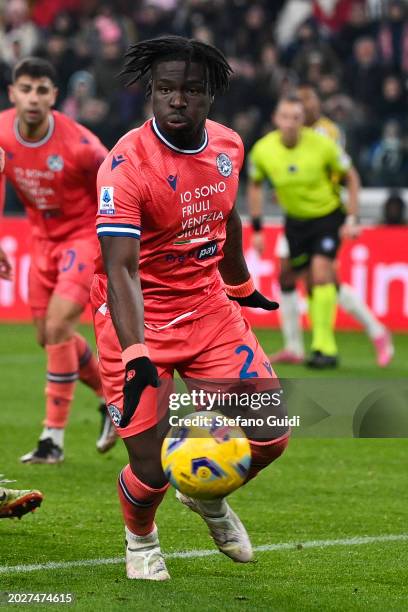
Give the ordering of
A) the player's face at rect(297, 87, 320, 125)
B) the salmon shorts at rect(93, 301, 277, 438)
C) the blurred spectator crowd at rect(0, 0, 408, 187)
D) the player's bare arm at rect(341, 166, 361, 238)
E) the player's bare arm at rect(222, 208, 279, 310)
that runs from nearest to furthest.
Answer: the salmon shorts at rect(93, 301, 277, 438) < the player's bare arm at rect(222, 208, 279, 310) < the player's bare arm at rect(341, 166, 361, 238) < the player's face at rect(297, 87, 320, 125) < the blurred spectator crowd at rect(0, 0, 408, 187)

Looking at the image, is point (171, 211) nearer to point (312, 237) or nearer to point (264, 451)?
point (264, 451)

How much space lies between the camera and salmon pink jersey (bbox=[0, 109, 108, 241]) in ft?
28.2

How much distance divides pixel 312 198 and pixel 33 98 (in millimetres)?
5546

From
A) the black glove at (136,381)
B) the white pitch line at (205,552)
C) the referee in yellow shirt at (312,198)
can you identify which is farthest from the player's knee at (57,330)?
the referee in yellow shirt at (312,198)

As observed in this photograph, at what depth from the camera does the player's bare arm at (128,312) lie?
494 centimetres

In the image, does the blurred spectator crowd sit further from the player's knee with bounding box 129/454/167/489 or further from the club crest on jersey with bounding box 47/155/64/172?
the player's knee with bounding box 129/454/167/489

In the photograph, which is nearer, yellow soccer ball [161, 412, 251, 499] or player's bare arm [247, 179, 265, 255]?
yellow soccer ball [161, 412, 251, 499]

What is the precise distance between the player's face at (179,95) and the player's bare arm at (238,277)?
34.3 inches

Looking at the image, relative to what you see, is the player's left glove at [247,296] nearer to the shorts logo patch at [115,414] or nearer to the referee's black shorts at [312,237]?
the shorts logo patch at [115,414]

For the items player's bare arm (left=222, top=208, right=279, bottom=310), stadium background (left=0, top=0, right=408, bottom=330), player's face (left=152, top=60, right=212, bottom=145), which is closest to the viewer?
player's face (left=152, top=60, right=212, bottom=145)

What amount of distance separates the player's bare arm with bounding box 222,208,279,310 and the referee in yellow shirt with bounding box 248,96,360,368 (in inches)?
275

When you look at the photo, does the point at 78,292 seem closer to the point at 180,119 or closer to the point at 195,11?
the point at 180,119

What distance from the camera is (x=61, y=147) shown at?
8.63 metres

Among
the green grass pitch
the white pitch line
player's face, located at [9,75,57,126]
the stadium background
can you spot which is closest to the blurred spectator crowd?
the stadium background
